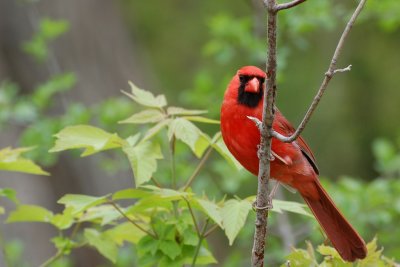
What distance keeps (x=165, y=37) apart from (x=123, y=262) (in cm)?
451

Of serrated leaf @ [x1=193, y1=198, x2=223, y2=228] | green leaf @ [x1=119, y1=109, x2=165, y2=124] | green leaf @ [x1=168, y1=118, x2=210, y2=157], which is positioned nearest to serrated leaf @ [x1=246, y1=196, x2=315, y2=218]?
serrated leaf @ [x1=193, y1=198, x2=223, y2=228]

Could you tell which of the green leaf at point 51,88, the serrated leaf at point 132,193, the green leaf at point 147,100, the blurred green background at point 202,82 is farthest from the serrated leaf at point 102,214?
the green leaf at point 51,88

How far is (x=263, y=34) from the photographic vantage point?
14.8ft

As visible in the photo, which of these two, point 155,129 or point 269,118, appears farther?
point 155,129

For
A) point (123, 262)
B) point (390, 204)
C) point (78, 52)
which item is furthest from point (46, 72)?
point (390, 204)

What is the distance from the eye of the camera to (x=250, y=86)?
2.54 meters

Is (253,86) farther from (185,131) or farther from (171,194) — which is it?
(171,194)

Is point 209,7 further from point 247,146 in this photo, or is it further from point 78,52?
point 247,146

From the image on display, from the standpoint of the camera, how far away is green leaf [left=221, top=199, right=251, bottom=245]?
208cm

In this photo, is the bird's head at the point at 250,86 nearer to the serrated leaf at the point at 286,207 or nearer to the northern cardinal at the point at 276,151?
the northern cardinal at the point at 276,151

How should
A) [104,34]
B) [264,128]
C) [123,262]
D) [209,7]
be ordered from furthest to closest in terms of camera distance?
1. [209,7]
2. [104,34]
3. [123,262]
4. [264,128]

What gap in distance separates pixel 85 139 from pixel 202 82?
207 cm

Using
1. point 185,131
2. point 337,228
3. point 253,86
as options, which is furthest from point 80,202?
point 337,228

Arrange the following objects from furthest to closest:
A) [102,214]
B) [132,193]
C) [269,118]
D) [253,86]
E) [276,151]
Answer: [276,151], [253,86], [102,214], [132,193], [269,118]
